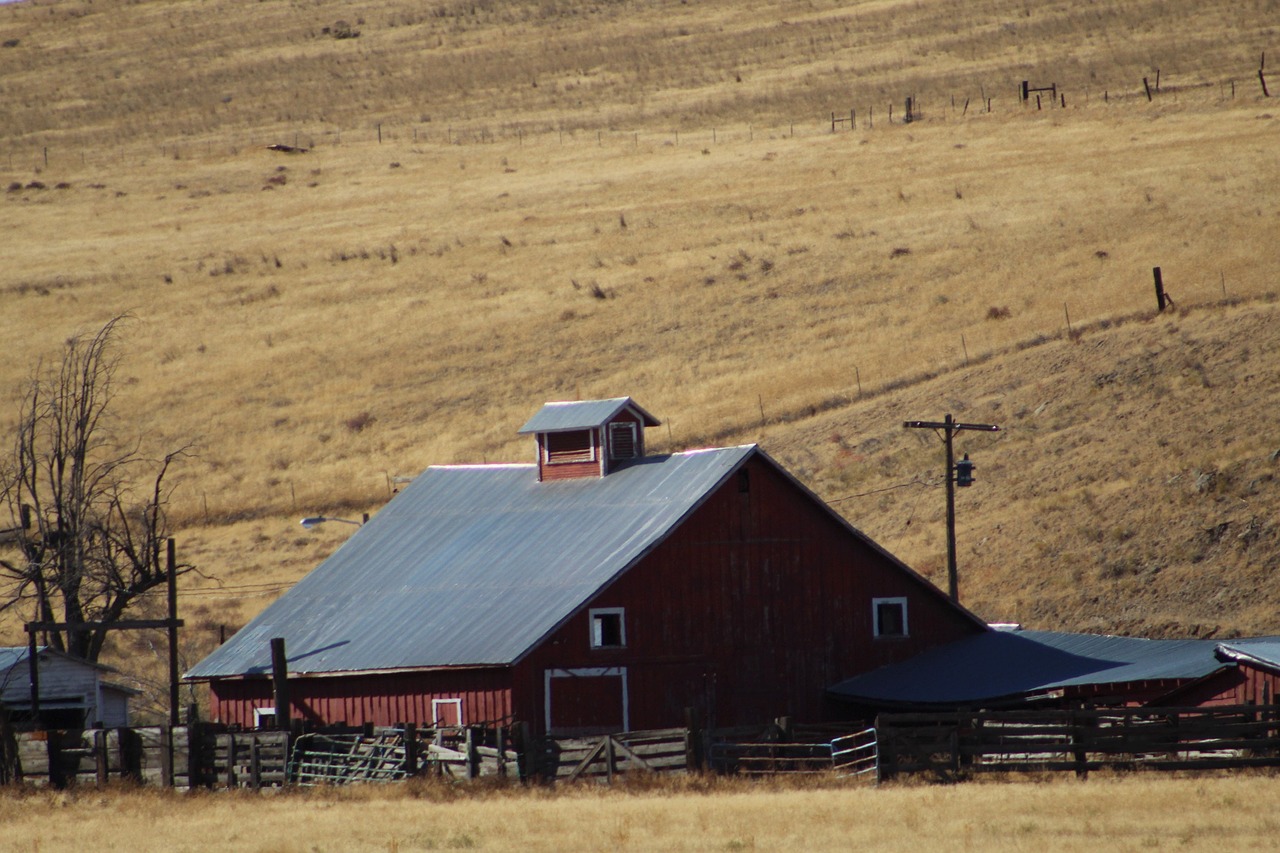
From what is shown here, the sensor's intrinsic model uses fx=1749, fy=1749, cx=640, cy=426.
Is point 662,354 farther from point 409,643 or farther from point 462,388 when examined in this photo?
point 409,643

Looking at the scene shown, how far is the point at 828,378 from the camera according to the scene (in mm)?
67250

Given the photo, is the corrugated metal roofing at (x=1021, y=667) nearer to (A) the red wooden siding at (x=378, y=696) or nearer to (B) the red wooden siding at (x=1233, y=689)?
(B) the red wooden siding at (x=1233, y=689)

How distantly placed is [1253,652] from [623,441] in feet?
52.7

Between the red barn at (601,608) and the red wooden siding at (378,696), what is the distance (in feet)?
0.16

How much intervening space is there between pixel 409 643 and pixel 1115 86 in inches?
3080

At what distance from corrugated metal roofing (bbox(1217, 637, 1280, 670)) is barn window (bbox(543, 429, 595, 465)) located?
1554 centimetres

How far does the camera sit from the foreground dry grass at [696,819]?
2206cm

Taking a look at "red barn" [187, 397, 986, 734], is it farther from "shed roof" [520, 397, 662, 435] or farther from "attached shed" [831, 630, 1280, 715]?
"attached shed" [831, 630, 1280, 715]

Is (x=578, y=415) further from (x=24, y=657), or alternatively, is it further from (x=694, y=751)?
(x=24, y=657)

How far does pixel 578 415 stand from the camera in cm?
4256

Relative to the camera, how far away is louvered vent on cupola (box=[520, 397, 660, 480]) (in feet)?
138

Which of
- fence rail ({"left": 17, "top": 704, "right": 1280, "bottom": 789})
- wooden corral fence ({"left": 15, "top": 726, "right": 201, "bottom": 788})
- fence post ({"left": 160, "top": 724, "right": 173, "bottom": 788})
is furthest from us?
wooden corral fence ({"left": 15, "top": 726, "right": 201, "bottom": 788})

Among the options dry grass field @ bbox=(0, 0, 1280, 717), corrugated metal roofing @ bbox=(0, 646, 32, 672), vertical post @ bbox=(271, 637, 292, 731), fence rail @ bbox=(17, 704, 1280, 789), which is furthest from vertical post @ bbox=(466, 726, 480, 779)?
dry grass field @ bbox=(0, 0, 1280, 717)

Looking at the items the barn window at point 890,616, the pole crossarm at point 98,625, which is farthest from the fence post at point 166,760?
the barn window at point 890,616
